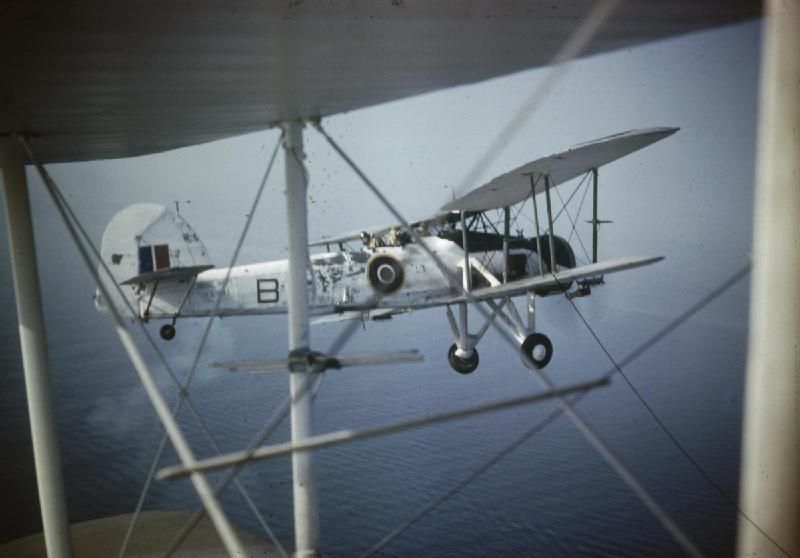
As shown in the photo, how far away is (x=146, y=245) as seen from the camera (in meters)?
5.51

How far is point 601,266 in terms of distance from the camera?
127 inches

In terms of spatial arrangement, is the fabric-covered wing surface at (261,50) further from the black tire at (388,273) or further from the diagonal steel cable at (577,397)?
the black tire at (388,273)

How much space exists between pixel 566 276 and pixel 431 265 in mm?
1418

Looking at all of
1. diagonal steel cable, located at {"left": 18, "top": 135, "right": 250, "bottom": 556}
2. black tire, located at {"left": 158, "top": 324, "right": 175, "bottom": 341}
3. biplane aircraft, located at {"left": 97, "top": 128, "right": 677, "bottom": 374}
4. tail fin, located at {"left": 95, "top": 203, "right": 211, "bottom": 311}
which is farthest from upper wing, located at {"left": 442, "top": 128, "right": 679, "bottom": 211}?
tail fin, located at {"left": 95, "top": 203, "right": 211, "bottom": 311}

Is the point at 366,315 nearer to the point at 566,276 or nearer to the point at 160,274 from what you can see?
the point at 566,276

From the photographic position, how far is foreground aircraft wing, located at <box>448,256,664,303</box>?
3.02 m

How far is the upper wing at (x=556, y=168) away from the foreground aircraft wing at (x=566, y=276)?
61 centimetres

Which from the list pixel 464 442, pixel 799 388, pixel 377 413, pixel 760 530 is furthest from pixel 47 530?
pixel 464 442

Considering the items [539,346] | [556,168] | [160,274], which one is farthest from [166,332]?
[556,168]

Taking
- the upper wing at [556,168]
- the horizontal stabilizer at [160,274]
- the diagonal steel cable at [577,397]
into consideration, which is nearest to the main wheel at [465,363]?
the upper wing at [556,168]

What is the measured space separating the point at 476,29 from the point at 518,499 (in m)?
Answer: 16.5

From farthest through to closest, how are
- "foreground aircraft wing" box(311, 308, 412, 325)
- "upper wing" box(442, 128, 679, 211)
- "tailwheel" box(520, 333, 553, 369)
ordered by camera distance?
"foreground aircraft wing" box(311, 308, 412, 325) → "tailwheel" box(520, 333, 553, 369) → "upper wing" box(442, 128, 679, 211)

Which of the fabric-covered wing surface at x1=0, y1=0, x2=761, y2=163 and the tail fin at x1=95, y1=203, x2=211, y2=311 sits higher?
the fabric-covered wing surface at x1=0, y1=0, x2=761, y2=163

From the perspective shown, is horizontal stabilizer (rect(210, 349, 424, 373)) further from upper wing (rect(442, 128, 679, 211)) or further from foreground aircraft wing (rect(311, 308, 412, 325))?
foreground aircraft wing (rect(311, 308, 412, 325))
